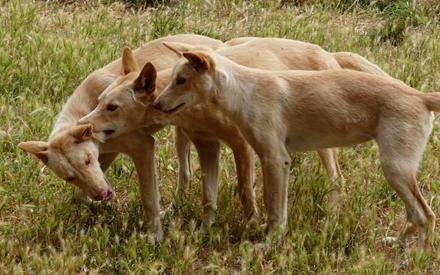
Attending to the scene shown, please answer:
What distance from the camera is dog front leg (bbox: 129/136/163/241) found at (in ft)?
28.1

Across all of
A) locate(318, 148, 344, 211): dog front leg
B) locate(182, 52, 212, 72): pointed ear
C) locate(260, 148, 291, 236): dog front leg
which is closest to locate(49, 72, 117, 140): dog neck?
locate(182, 52, 212, 72): pointed ear

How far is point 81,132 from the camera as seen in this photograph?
8031 mm

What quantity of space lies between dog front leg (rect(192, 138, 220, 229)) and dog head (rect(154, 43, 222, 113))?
84cm

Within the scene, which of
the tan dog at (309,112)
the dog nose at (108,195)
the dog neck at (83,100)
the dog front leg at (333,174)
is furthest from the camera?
the dog front leg at (333,174)

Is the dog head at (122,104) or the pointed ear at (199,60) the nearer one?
the pointed ear at (199,60)

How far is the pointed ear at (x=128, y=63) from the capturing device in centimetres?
857

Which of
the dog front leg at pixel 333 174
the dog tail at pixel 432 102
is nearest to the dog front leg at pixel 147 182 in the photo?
the dog front leg at pixel 333 174

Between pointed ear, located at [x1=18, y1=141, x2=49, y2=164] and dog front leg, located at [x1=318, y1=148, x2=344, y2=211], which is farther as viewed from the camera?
dog front leg, located at [x1=318, y1=148, x2=344, y2=211]

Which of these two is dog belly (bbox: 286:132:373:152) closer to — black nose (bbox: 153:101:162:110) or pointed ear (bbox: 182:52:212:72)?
pointed ear (bbox: 182:52:212:72)

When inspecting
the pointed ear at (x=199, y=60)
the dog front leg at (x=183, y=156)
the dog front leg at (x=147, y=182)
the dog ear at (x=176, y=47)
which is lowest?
the dog front leg at (x=183, y=156)

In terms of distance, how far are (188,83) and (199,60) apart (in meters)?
0.20

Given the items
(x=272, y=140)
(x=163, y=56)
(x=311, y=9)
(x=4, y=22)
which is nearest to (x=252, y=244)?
(x=272, y=140)

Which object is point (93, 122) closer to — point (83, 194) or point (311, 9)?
→ point (83, 194)

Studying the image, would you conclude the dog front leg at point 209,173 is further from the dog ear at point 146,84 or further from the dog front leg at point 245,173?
the dog ear at point 146,84
